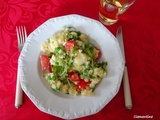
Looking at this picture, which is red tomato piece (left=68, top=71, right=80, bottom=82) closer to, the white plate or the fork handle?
the white plate

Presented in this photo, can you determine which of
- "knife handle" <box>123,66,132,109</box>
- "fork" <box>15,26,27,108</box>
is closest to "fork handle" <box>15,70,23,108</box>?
"fork" <box>15,26,27,108</box>

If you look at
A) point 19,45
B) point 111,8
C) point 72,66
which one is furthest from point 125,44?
point 19,45

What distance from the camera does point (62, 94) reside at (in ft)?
3.09

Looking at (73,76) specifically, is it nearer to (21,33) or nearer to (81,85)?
(81,85)

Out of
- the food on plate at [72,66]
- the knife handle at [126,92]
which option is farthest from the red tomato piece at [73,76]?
the knife handle at [126,92]

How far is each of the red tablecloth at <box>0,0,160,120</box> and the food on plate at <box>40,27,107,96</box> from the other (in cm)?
13

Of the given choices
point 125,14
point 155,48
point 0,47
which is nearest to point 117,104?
point 155,48

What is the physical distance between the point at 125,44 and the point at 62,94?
396 mm

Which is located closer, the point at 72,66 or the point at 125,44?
the point at 72,66

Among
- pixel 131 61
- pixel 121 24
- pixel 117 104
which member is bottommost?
pixel 117 104

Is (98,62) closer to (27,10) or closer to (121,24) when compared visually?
(121,24)

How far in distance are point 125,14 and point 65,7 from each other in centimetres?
31

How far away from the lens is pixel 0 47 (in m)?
1.05

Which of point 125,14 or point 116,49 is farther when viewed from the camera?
point 125,14
